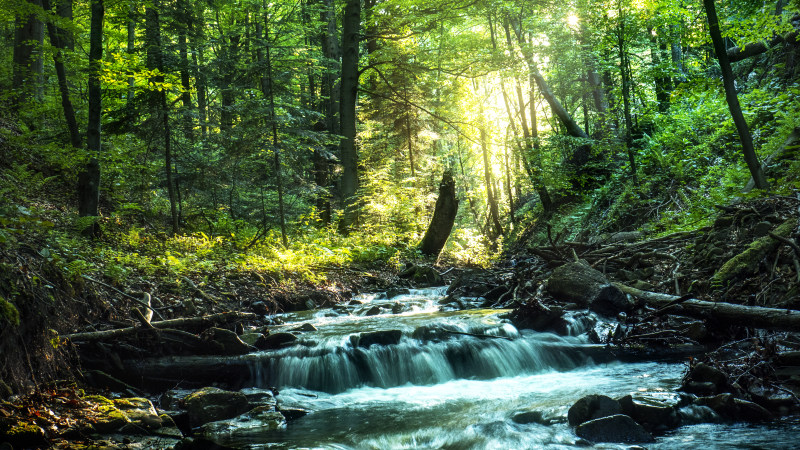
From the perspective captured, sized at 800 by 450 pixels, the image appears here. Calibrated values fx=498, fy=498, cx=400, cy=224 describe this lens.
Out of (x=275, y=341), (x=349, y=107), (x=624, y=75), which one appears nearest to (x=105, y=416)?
(x=275, y=341)

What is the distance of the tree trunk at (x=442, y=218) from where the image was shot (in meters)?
15.5

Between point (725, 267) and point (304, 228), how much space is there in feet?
39.3

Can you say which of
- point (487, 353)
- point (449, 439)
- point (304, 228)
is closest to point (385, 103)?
point (304, 228)

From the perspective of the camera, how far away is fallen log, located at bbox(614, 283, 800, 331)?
4.91 meters

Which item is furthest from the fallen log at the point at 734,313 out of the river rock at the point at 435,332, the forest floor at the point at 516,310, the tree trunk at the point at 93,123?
the tree trunk at the point at 93,123

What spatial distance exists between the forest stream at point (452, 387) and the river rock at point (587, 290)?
0.53 meters

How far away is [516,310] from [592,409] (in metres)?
3.65

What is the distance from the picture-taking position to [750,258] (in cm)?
638

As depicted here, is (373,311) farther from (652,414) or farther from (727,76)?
(727,76)

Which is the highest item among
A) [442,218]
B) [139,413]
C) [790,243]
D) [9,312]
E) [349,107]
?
[349,107]

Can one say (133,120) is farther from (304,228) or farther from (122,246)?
(304,228)

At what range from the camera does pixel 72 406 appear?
4277mm

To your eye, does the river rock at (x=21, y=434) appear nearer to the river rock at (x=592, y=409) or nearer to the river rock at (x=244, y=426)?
the river rock at (x=244, y=426)

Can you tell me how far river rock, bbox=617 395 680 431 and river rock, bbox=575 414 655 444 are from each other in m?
0.20
